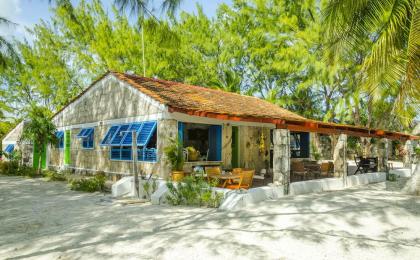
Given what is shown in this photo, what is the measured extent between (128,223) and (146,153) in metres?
4.92

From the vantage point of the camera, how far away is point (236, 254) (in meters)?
4.90

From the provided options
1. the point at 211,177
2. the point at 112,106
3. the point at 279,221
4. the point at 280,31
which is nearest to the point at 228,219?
the point at 279,221

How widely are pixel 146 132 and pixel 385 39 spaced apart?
7.98 metres

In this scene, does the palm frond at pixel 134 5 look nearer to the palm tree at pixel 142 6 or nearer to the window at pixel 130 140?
the palm tree at pixel 142 6

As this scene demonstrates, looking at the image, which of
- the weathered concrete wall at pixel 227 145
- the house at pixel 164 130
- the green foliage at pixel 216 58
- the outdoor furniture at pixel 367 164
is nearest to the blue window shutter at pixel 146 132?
the house at pixel 164 130

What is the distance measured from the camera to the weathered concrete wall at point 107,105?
40.5 feet

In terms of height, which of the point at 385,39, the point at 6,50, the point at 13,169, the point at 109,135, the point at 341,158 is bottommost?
the point at 13,169

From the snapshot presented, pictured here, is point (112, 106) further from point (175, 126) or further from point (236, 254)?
point (236, 254)

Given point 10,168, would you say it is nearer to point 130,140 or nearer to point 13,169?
point 13,169

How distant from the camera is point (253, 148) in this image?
15.2 meters

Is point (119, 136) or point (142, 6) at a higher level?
point (142, 6)

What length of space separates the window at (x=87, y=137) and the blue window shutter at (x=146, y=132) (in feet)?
15.6

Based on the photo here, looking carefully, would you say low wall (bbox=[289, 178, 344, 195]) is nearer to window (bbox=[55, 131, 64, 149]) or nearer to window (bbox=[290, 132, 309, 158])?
window (bbox=[290, 132, 309, 158])

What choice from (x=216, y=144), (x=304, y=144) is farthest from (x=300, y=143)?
(x=216, y=144)
